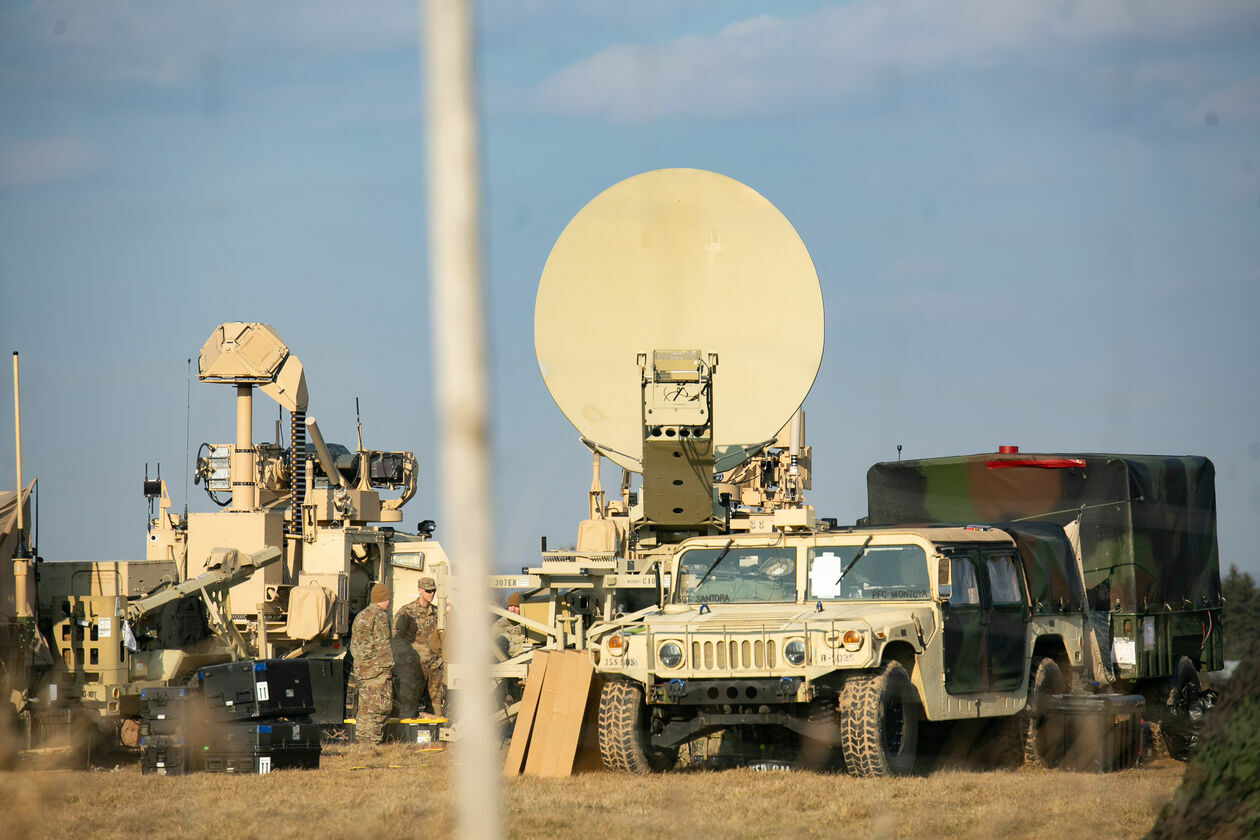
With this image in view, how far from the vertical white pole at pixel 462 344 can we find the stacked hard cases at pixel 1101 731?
965 cm

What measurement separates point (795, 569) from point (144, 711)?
5281mm

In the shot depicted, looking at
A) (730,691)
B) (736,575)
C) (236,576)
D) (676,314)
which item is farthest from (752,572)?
(236,576)

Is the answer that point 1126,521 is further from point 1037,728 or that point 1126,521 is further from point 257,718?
point 257,718

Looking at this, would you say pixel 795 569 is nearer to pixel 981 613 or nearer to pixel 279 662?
pixel 981 613

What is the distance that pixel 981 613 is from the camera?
446 inches

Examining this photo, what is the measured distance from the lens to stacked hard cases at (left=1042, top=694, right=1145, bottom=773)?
11273mm

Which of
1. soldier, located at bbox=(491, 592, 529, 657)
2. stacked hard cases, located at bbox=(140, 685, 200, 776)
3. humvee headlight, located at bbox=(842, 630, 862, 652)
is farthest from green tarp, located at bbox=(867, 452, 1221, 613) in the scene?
stacked hard cases, located at bbox=(140, 685, 200, 776)

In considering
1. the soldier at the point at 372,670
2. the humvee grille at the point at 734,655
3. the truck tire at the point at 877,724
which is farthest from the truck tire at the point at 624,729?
the soldier at the point at 372,670

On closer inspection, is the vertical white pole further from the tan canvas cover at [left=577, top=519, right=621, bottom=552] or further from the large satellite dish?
the tan canvas cover at [left=577, top=519, right=621, bottom=552]

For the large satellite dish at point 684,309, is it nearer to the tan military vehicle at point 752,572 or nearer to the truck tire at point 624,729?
the tan military vehicle at point 752,572

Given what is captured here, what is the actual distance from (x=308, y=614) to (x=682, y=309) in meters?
6.42

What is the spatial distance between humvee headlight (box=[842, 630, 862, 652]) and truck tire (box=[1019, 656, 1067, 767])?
2439 millimetres

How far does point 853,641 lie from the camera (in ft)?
32.6

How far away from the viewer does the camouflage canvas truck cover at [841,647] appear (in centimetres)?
1001
